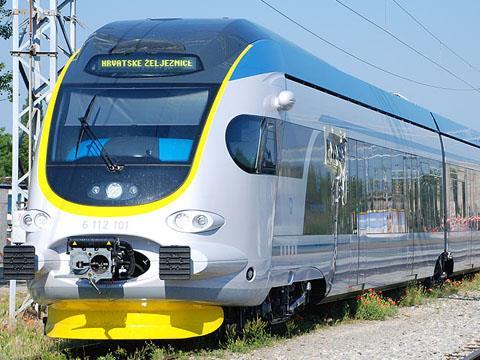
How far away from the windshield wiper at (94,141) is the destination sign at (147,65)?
37 cm

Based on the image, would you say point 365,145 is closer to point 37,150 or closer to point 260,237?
point 260,237

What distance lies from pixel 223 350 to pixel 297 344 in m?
1.16

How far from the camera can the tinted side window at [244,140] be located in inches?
388

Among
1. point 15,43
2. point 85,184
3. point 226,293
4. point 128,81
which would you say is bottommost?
point 226,293

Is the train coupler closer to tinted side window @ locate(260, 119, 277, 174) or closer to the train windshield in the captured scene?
the train windshield

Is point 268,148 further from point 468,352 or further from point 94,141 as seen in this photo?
point 468,352

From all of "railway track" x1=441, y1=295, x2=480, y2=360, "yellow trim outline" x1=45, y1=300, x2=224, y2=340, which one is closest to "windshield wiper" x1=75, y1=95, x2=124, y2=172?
"yellow trim outline" x1=45, y1=300, x2=224, y2=340

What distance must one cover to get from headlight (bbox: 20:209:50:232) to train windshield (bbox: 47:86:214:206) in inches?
11.0

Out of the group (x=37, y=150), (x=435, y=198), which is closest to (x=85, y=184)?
(x=37, y=150)

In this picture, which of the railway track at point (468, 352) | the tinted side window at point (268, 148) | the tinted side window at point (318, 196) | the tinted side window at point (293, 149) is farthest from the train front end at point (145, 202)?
the railway track at point (468, 352)

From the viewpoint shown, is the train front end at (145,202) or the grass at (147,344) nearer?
the train front end at (145,202)

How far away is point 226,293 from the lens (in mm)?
9633

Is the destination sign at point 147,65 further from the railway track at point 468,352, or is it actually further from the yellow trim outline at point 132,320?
the railway track at point 468,352

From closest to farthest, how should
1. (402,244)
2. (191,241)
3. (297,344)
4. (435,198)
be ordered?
(191,241), (297,344), (402,244), (435,198)
